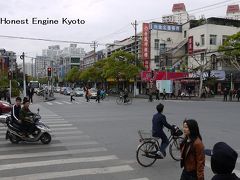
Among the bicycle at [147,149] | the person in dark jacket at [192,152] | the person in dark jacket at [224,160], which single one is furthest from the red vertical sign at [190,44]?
the person in dark jacket at [224,160]

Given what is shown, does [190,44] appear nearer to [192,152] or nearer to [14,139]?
[14,139]

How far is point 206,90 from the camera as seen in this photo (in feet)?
157

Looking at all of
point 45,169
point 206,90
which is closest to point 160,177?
point 45,169

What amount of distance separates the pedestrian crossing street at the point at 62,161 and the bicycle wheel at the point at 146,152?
0.31 m

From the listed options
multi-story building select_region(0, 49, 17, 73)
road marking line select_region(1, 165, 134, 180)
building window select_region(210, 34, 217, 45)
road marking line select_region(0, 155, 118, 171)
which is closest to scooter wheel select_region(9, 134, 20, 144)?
road marking line select_region(0, 155, 118, 171)

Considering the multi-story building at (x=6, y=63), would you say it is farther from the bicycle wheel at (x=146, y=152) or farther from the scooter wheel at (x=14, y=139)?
the bicycle wheel at (x=146, y=152)

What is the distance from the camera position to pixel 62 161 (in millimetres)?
8938

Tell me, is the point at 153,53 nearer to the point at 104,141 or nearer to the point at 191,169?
the point at 104,141

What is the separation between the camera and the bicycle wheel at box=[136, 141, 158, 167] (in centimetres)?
856

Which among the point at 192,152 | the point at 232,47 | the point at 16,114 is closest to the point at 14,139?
the point at 16,114

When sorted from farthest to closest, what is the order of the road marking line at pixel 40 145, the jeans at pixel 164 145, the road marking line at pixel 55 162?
the road marking line at pixel 40 145 → the jeans at pixel 164 145 → the road marking line at pixel 55 162

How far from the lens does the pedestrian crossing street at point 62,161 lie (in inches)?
303

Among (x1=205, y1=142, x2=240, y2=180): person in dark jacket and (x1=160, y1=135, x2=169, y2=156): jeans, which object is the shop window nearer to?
(x1=160, y1=135, x2=169, y2=156): jeans

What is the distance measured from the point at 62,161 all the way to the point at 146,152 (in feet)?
6.60
